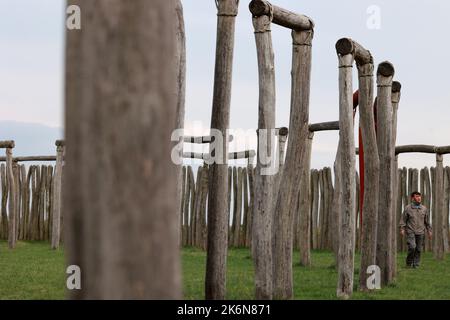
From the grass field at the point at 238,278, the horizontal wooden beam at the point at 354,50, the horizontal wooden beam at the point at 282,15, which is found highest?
the horizontal wooden beam at the point at 282,15

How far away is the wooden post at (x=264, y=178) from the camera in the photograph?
7598 millimetres

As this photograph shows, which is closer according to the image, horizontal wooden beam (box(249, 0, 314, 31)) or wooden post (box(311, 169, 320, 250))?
horizontal wooden beam (box(249, 0, 314, 31))

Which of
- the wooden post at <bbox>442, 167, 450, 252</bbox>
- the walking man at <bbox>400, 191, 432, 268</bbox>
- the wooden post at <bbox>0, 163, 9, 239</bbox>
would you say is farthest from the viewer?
the wooden post at <bbox>0, 163, 9, 239</bbox>

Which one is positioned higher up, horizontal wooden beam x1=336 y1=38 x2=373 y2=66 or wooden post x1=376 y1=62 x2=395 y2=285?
horizontal wooden beam x1=336 y1=38 x2=373 y2=66

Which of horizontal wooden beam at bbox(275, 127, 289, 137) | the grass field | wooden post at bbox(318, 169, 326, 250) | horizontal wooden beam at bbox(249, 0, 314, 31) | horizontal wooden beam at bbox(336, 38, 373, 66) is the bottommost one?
the grass field

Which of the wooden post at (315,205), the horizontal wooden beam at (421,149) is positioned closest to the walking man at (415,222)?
the horizontal wooden beam at (421,149)

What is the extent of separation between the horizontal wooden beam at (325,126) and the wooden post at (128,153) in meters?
9.54

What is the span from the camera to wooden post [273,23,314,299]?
→ 798 centimetres

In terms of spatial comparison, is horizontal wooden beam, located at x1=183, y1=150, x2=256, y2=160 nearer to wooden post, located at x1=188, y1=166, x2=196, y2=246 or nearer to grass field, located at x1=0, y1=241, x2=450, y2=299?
wooden post, located at x1=188, y1=166, x2=196, y2=246

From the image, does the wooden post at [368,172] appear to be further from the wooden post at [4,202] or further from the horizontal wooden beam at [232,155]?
the wooden post at [4,202]

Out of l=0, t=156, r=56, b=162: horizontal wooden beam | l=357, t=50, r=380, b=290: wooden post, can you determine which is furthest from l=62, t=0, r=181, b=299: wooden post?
l=0, t=156, r=56, b=162: horizontal wooden beam

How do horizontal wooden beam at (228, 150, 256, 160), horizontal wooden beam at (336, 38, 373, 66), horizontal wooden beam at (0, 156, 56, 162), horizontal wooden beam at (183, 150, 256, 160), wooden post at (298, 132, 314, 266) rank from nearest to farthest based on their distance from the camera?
1. horizontal wooden beam at (336, 38, 373, 66)
2. wooden post at (298, 132, 314, 266)
3. horizontal wooden beam at (183, 150, 256, 160)
4. horizontal wooden beam at (228, 150, 256, 160)
5. horizontal wooden beam at (0, 156, 56, 162)

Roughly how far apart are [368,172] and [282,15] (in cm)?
222

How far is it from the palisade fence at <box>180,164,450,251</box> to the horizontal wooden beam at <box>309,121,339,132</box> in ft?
13.3
